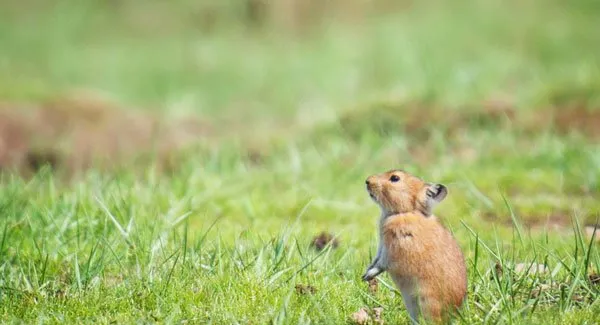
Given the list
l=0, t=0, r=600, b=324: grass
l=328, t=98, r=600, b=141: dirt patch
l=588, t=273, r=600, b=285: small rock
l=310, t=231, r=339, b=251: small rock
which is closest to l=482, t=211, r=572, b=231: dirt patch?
l=0, t=0, r=600, b=324: grass

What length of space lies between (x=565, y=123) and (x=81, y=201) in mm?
4649

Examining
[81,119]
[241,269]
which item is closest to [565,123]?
[81,119]

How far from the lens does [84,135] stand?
367 inches

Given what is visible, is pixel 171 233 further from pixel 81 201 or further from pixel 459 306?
pixel 459 306

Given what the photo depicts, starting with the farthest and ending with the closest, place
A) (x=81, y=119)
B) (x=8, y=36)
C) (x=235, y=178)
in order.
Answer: (x=8, y=36), (x=81, y=119), (x=235, y=178)

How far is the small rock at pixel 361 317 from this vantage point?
4035 millimetres

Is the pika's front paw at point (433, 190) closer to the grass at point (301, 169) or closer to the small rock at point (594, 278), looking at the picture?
the grass at point (301, 169)

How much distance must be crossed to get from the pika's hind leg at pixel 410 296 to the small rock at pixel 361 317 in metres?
0.20

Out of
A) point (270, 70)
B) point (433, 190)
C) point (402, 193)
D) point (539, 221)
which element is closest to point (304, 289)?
point (402, 193)

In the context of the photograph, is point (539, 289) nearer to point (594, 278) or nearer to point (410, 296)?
point (594, 278)

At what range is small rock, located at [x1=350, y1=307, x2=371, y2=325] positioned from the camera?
4.04 meters

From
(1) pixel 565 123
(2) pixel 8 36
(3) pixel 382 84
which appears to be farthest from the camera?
(2) pixel 8 36

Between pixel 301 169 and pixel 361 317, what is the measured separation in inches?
143

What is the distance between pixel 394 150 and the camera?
8.16m
